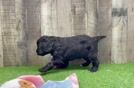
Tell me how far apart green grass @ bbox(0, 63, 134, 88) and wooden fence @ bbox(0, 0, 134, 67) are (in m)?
0.10

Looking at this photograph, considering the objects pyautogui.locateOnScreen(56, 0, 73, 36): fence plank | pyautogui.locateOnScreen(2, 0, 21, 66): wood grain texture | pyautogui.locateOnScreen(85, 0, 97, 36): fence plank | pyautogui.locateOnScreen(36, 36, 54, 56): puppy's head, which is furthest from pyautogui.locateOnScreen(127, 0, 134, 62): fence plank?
pyautogui.locateOnScreen(2, 0, 21, 66): wood grain texture

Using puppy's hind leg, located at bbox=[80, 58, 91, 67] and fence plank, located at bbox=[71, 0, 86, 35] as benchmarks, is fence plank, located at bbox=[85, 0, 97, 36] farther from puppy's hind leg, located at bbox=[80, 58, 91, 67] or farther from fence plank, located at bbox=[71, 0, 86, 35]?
puppy's hind leg, located at bbox=[80, 58, 91, 67]

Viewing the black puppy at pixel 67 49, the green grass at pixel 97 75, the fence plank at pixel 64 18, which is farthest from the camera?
the fence plank at pixel 64 18

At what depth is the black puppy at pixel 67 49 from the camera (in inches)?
57.7

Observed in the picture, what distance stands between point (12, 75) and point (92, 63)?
389mm

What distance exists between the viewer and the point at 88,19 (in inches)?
63.5

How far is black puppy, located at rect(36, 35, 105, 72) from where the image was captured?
1465 millimetres

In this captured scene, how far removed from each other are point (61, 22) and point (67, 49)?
200 mm

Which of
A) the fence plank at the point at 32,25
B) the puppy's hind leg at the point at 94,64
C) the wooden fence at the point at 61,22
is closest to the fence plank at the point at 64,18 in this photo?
the wooden fence at the point at 61,22

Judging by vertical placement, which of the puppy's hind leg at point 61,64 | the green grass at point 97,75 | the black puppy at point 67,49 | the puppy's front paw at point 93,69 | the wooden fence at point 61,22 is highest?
the wooden fence at point 61,22

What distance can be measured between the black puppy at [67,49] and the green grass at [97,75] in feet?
0.15

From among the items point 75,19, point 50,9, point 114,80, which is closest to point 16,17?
point 50,9

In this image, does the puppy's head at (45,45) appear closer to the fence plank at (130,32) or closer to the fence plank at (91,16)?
the fence plank at (91,16)

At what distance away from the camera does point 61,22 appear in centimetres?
162
